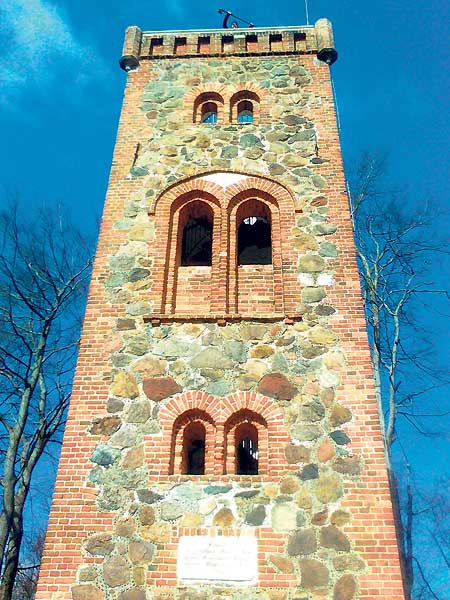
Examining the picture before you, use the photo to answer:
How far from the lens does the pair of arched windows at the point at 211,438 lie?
7.77 meters

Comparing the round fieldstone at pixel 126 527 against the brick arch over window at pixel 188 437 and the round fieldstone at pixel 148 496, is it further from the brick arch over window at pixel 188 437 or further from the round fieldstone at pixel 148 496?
the brick arch over window at pixel 188 437

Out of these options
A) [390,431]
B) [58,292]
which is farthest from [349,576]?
[58,292]

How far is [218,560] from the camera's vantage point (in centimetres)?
700

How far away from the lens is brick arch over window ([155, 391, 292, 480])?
7.70 metres

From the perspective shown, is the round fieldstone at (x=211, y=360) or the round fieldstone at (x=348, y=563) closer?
the round fieldstone at (x=348, y=563)

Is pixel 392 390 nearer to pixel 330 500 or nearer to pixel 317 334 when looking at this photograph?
pixel 317 334

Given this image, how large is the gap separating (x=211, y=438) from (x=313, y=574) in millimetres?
2076

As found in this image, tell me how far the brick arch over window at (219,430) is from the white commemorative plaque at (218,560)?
33.2 inches

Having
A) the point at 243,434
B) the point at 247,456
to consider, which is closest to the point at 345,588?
the point at 243,434

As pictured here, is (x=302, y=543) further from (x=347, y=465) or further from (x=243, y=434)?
(x=243, y=434)

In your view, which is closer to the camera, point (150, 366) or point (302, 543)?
point (302, 543)

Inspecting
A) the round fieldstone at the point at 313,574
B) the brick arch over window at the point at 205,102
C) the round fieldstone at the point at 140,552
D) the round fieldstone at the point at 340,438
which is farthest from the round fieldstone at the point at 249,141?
the round fieldstone at the point at 313,574

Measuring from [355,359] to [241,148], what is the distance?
16.0ft

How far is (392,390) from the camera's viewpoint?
533 inches
